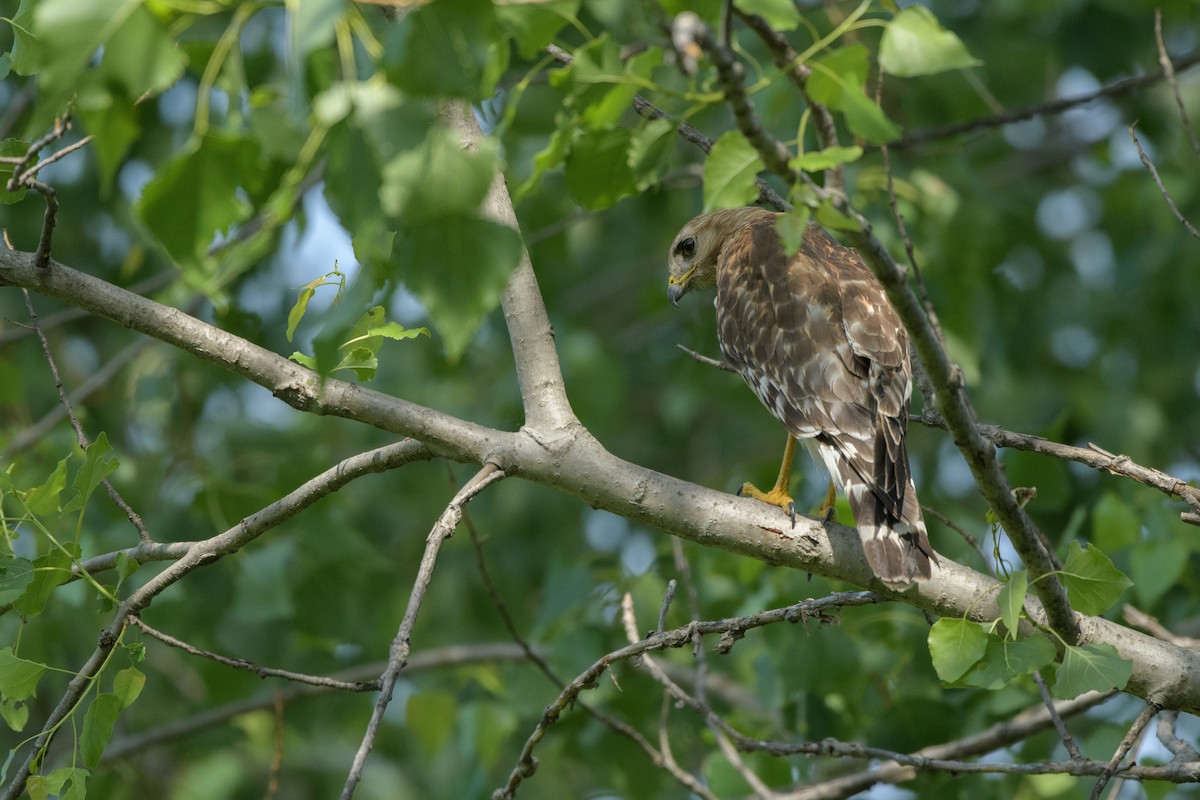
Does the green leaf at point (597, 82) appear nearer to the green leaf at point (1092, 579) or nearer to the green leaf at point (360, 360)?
the green leaf at point (360, 360)

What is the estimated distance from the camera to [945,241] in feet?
17.3

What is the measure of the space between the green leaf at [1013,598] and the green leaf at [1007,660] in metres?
0.09

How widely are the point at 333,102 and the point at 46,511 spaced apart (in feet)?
5.14

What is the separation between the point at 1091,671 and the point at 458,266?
5.45 feet

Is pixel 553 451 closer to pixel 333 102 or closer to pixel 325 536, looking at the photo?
pixel 333 102

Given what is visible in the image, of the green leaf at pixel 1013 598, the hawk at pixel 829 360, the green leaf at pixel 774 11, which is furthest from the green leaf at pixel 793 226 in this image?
the hawk at pixel 829 360

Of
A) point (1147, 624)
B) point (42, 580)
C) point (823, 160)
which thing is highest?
point (823, 160)

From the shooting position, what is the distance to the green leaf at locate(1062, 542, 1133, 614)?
96.9 inches

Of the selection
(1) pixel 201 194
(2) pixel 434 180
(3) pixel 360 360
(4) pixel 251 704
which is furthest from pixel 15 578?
(4) pixel 251 704

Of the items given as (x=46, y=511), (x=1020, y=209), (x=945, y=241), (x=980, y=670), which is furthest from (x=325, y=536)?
(x=1020, y=209)

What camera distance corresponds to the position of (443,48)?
141 centimetres

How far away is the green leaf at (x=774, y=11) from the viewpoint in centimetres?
165

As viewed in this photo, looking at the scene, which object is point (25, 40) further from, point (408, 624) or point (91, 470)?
point (408, 624)

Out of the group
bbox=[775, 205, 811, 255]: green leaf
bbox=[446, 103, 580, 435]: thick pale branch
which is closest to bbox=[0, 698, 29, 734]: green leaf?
bbox=[446, 103, 580, 435]: thick pale branch
